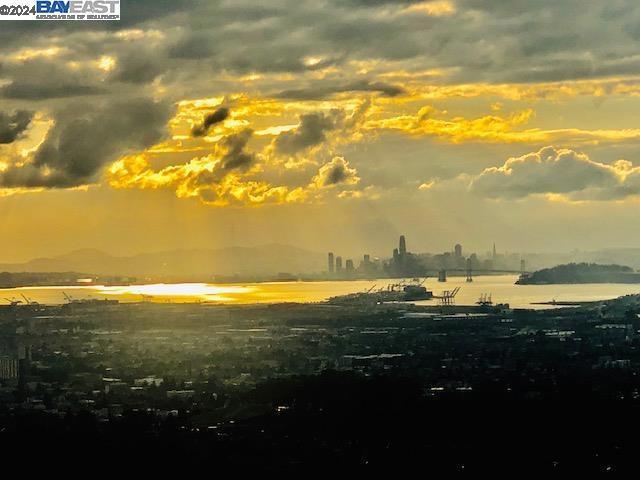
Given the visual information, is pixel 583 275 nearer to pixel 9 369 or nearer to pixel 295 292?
pixel 295 292

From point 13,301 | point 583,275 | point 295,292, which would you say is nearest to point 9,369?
point 13,301

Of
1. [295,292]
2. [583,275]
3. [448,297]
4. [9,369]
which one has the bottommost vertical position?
[9,369]

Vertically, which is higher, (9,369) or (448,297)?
(448,297)

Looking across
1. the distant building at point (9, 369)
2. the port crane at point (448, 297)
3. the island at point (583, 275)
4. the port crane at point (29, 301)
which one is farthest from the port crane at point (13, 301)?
the island at point (583, 275)

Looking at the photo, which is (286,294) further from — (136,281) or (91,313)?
(91,313)

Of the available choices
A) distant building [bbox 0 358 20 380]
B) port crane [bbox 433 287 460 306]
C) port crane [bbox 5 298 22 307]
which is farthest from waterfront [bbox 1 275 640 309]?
distant building [bbox 0 358 20 380]

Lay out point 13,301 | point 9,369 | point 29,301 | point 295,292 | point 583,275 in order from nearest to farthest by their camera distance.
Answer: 1. point 9,369
2. point 13,301
3. point 29,301
4. point 295,292
5. point 583,275

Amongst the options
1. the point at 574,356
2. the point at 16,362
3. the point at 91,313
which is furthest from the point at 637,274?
the point at 16,362

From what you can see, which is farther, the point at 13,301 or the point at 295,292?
the point at 295,292
